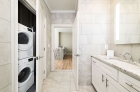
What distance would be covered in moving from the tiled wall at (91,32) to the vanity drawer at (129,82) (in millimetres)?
1364

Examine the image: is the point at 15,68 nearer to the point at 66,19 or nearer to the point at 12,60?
the point at 12,60

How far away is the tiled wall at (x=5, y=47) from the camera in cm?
94

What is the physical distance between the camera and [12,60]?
43.8 inches

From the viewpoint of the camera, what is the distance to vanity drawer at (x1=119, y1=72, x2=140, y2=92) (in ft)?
2.35

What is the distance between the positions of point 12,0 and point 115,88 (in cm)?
184

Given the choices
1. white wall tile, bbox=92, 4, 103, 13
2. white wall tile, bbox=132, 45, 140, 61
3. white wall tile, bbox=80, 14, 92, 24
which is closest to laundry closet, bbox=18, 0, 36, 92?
white wall tile, bbox=80, 14, 92, 24

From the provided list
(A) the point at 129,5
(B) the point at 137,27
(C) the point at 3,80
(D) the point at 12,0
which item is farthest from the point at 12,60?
(A) the point at 129,5

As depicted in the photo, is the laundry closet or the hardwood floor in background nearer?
the laundry closet

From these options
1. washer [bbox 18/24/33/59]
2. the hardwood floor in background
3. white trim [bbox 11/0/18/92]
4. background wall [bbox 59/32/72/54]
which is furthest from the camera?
background wall [bbox 59/32/72/54]

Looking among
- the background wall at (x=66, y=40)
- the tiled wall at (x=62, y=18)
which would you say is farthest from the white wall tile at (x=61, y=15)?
the background wall at (x=66, y=40)

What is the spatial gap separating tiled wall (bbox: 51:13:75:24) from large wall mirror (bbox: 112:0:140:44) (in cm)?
187

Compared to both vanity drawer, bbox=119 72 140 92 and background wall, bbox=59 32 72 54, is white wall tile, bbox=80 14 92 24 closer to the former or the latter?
vanity drawer, bbox=119 72 140 92

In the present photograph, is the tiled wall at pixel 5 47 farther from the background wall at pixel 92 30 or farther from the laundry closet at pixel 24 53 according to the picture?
the background wall at pixel 92 30

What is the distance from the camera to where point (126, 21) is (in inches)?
67.7
